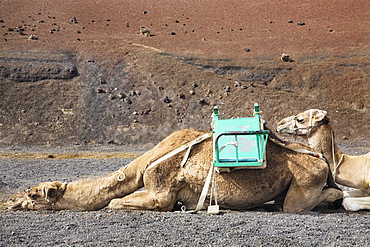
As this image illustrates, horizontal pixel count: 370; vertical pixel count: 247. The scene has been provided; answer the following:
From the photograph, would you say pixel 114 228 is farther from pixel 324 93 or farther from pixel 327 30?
pixel 327 30

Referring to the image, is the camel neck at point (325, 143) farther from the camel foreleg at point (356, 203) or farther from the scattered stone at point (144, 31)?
the scattered stone at point (144, 31)

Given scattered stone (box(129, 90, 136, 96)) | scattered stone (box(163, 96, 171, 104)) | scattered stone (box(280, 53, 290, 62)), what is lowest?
scattered stone (box(163, 96, 171, 104))

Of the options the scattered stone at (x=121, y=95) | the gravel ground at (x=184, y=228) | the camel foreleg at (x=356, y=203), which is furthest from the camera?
the scattered stone at (x=121, y=95)

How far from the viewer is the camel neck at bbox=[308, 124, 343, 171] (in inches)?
370

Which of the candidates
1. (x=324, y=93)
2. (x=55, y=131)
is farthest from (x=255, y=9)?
(x=55, y=131)

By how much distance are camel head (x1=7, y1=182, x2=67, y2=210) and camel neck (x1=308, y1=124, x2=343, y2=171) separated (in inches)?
174

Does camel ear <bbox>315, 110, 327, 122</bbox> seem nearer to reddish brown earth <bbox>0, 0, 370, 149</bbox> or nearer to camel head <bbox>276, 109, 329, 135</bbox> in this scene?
camel head <bbox>276, 109, 329, 135</bbox>

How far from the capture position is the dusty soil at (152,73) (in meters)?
24.1

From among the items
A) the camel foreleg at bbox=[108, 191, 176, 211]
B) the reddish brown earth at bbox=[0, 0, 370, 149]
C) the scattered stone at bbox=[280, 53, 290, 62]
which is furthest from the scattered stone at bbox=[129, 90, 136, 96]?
the camel foreleg at bbox=[108, 191, 176, 211]

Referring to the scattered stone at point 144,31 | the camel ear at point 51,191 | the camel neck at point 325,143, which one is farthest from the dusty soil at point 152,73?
the camel neck at point 325,143

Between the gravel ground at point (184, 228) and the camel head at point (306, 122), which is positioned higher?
the camel head at point (306, 122)

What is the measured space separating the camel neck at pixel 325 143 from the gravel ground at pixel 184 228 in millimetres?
1045

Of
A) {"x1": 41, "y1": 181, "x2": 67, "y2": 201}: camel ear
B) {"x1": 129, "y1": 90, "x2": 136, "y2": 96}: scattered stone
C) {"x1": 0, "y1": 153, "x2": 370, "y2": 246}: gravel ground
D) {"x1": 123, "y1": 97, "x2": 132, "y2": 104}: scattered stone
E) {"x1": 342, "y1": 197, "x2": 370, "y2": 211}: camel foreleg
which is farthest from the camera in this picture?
{"x1": 129, "y1": 90, "x2": 136, "y2": 96}: scattered stone

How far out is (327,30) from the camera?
36375 mm
